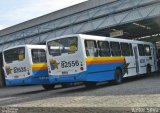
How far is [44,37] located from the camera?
34.8 meters

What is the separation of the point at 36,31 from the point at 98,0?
741cm

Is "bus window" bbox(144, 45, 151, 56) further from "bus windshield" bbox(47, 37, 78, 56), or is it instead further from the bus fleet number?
the bus fleet number

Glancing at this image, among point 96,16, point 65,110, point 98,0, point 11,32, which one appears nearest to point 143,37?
point 98,0

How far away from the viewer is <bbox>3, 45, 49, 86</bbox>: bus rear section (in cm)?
2219

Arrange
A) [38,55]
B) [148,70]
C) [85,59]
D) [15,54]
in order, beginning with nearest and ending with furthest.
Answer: [85,59]
[15,54]
[38,55]
[148,70]

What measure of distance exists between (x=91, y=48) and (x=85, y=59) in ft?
3.17

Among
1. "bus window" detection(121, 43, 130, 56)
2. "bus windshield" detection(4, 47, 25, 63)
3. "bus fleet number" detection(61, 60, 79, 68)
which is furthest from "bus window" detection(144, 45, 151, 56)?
"bus fleet number" detection(61, 60, 79, 68)

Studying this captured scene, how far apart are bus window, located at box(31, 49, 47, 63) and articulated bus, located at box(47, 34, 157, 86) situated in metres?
3.15

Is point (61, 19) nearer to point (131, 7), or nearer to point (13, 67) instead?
point (131, 7)

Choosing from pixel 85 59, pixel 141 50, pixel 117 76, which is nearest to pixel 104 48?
pixel 117 76

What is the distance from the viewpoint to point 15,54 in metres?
22.6

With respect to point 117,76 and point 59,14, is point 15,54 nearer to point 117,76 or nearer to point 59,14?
point 117,76

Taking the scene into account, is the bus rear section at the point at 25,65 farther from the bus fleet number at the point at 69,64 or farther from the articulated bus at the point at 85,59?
the bus fleet number at the point at 69,64

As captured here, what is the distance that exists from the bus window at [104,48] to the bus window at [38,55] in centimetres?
471
